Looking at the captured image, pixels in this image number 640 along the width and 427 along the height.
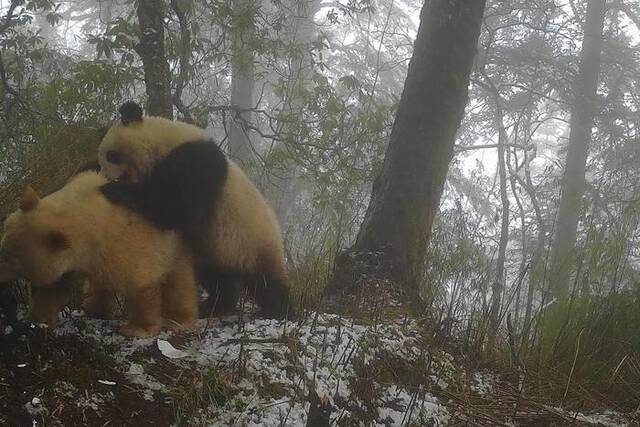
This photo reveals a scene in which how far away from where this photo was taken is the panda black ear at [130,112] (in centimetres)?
343

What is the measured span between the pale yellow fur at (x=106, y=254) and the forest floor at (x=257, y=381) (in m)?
0.19

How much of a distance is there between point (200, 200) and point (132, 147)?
52cm

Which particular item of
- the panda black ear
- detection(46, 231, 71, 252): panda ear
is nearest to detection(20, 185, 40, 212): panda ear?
detection(46, 231, 71, 252): panda ear

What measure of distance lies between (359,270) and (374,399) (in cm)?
155

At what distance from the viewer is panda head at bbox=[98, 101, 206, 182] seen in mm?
3416

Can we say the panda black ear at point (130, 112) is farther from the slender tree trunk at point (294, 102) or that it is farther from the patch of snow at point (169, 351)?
the slender tree trunk at point (294, 102)

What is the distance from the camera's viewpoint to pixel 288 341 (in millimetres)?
3271

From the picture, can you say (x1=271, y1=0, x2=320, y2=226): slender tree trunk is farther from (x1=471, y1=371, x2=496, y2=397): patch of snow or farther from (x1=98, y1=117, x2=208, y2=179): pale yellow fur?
(x1=471, y1=371, x2=496, y2=397): patch of snow

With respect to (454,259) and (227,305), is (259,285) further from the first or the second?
(454,259)

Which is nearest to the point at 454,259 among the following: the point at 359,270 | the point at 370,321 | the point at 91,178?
the point at 359,270

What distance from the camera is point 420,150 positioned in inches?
191

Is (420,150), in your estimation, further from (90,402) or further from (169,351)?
(90,402)

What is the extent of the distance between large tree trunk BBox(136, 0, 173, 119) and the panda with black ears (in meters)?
1.67

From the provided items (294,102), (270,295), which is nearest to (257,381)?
(270,295)
